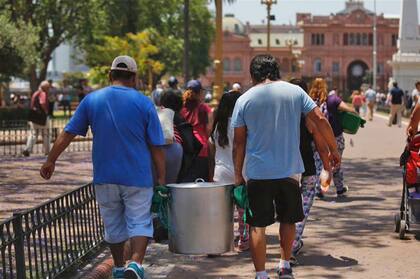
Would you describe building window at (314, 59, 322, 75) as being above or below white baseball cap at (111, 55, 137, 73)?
below

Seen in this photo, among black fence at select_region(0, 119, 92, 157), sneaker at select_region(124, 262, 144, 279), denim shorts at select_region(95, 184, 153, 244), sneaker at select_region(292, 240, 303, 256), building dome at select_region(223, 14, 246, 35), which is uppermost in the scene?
building dome at select_region(223, 14, 246, 35)

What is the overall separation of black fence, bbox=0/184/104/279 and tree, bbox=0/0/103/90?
39.4 meters

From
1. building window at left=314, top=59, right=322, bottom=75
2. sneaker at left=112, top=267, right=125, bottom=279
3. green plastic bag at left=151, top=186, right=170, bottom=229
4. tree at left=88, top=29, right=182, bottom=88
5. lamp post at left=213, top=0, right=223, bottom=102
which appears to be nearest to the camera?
sneaker at left=112, top=267, right=125, bottom=279

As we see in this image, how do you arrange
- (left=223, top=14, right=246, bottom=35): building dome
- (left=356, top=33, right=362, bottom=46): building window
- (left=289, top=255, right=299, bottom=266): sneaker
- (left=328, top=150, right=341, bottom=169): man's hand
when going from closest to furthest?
(left=328, top=150, right=341, bottom=169): man's hand → (left=289, top=255, right=299, bottom=266): sneaker → (left=356, top=33, right=362, bottom=46): building window → (left=223, top=14, right=246, bottom=35): building dome

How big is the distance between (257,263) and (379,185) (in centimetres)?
821

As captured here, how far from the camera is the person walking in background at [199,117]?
9.20 meters

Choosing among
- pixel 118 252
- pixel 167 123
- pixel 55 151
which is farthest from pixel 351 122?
pixel 55 151

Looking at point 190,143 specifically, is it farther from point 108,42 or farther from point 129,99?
point 108,42

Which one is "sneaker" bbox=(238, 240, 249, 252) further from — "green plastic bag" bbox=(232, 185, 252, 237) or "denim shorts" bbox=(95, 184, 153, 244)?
"denim shorts" bbox=(95, 184, 153, 244)

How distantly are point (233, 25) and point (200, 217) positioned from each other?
148 m

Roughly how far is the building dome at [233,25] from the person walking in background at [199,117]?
138 metres

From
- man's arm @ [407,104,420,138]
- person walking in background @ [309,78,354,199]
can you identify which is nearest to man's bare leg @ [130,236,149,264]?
person walking in background @ [309,78,354,199]

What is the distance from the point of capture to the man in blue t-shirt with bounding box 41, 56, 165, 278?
20.8 ft

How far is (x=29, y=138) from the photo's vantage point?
20328 mm
